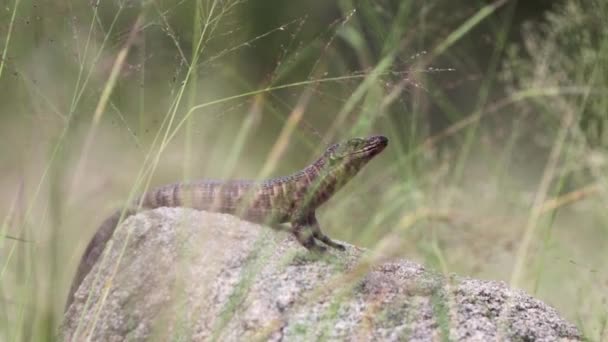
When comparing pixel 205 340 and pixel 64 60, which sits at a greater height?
pixel 64 60

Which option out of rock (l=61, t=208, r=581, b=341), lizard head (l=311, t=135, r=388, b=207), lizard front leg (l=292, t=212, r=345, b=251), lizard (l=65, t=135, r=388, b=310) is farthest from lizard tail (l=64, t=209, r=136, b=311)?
lizard head (l=311, t=135, r=388, b=207)

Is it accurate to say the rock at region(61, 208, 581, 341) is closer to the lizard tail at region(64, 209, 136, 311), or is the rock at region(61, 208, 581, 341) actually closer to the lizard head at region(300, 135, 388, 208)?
the lizard head at region(300, 135, 388, 208)

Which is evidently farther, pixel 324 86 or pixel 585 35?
pixel 585 35

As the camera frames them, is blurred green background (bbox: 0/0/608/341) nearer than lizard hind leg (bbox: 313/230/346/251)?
Yes

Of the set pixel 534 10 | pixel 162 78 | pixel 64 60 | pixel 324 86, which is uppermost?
pixel 534 10

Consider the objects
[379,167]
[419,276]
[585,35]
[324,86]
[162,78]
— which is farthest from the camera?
[162,78]

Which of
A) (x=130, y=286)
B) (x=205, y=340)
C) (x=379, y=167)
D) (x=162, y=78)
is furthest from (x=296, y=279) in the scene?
(x=162, y=78)

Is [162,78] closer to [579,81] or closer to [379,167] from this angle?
[379,167]
